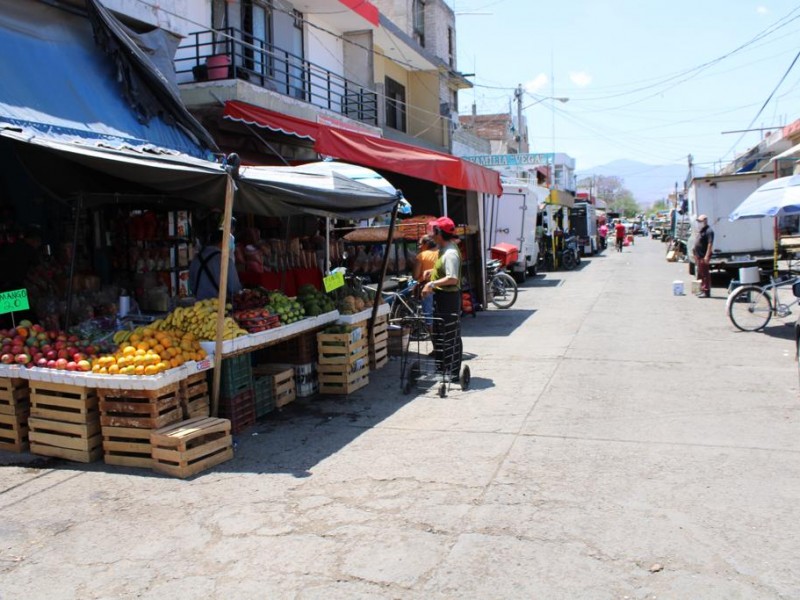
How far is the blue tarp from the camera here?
809 centimetres

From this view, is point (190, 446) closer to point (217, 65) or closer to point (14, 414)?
point (14, 414)

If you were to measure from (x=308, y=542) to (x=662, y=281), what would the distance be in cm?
2031

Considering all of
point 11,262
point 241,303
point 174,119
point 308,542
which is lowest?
point 308,542

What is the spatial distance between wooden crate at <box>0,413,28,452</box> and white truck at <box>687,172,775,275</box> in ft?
56.8

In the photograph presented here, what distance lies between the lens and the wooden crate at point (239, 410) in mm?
6848

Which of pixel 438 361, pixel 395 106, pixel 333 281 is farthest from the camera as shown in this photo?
pixel 395 106

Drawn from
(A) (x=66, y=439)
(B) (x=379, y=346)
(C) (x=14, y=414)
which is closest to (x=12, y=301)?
(C) (x=14, y=414)

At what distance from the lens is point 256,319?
7.29 meters

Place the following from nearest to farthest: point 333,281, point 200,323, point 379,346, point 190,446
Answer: point 190,446
point 200,323
point 333,281
point 379,346

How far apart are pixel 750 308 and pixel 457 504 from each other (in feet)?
30.6

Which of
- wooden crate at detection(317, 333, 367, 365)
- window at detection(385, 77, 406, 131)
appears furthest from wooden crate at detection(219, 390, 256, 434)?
window at detection(385, 77, 406, 131)

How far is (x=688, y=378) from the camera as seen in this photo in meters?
8.90

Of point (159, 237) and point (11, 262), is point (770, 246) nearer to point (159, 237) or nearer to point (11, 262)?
point (159, 237)

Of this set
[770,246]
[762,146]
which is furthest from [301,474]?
[762,146]
